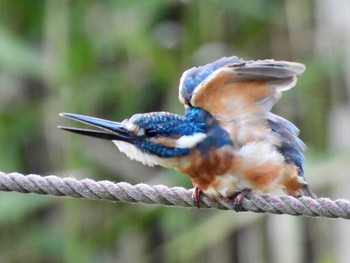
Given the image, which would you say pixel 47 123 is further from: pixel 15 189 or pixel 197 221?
pixel 15 189

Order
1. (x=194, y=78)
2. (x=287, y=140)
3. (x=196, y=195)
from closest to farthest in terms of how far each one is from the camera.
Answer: (x=196, y=195) → (x=194, y=78) → (x=287, y=140)

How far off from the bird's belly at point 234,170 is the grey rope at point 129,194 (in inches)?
12.3

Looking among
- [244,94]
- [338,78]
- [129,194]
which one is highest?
Answer: [338,78]

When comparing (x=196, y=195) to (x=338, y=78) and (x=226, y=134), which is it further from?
(x=338, y=78)

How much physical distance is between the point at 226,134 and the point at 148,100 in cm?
174

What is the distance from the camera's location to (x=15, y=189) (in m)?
2.23

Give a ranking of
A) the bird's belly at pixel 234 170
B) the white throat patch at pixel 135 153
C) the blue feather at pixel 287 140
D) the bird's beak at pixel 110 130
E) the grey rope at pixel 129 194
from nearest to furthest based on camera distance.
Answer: the grey rope at pixel 129 194, the bird's beak at pixel 110 130, the white throat patch at pixel 135 153, the bird's belly at pixel 234 170, the blue feather at pixel 287 140

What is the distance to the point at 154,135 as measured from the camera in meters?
2.62

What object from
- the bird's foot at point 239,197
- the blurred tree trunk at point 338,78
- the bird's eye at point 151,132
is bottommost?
the bird's foot at point 239,197

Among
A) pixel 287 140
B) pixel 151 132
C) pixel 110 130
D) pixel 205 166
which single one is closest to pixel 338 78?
pixel 287 140

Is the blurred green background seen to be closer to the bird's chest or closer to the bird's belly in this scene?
the bird's belly

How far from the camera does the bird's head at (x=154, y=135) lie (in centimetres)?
256

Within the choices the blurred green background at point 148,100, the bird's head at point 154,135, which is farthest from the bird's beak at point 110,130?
the blurred green background at point 148,100

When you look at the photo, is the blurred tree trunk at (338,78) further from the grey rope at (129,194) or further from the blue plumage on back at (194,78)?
the grey rope at (129,194)
